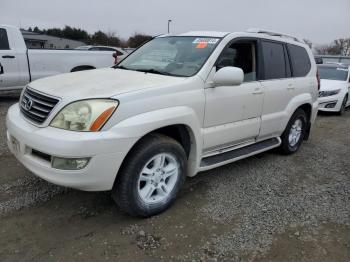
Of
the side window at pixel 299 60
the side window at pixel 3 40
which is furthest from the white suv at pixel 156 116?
the side window at pixel 3 40

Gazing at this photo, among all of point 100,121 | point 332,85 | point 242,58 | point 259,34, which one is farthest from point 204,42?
point 332,85

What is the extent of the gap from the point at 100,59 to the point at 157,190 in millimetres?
7112

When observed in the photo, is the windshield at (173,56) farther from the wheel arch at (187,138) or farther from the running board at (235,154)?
the running board at (235,154)

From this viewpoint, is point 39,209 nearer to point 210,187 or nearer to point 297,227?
point 210,187

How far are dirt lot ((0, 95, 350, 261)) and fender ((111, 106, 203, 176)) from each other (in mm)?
546

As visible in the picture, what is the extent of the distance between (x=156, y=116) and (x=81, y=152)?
28.7 inches

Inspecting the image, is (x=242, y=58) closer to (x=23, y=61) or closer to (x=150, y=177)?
(x=150, y=177)

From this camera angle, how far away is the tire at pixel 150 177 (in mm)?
3051

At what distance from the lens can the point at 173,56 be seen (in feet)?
13.2

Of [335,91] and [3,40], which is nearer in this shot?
[3,40]

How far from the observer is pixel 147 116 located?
305 centimetres

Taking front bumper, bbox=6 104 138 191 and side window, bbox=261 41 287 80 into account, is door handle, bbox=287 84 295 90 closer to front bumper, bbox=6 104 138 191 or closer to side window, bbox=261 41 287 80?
side window, bbox=261 41 287 80

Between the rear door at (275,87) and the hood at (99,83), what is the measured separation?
155 cm

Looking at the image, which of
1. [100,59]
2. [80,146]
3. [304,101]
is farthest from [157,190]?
[100,59]
